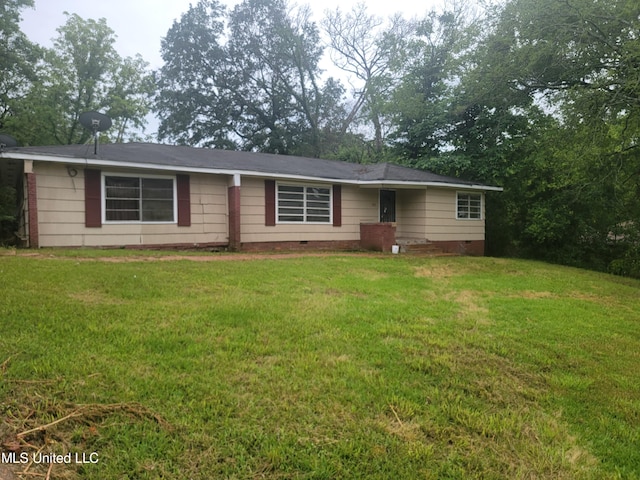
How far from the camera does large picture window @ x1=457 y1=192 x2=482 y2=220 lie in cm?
1383

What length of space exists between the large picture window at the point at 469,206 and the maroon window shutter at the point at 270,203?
6809 mm

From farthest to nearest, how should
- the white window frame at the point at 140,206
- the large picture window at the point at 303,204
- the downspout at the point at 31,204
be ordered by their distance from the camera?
the large picture window at the point at 303,204
the white window frame at the point at 140,206
the downspout at the point at 31,204

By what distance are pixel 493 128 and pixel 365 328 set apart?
1407 centimetres

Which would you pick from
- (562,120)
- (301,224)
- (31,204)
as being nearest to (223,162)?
(301,224)

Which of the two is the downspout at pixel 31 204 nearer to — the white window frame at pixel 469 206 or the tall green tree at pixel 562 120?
the tall green tree at pixel 562 120

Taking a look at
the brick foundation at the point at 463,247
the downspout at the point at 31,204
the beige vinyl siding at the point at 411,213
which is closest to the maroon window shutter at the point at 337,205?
the beige vinyl siding at the point at 411,213

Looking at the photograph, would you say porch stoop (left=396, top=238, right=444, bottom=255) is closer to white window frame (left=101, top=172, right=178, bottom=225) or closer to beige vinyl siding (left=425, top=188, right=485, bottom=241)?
beige vinyl siding (left=425, top=188, right=485, bottom=241)

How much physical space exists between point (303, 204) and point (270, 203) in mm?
1123

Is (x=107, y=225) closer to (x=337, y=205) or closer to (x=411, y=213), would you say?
(x=337, y=205)

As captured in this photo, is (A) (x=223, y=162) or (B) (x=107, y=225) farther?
(A) (x=223, y=162)

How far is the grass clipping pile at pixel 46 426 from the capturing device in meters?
1.83

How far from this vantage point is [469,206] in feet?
46.1

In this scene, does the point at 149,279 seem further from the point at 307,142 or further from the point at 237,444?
the point at 307,142

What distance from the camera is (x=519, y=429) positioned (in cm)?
236
